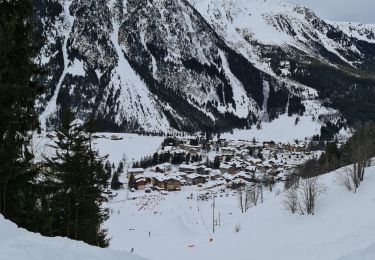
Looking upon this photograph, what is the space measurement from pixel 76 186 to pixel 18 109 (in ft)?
36.6

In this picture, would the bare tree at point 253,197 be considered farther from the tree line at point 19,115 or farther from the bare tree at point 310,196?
the tree line at point 19,115

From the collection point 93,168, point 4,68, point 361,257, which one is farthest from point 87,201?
point 361,257

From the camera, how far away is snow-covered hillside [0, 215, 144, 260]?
1139 cm

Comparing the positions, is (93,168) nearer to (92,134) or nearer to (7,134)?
(92,134)

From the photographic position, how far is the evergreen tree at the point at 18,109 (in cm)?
1800

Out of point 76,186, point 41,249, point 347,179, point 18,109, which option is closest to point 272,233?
point 347,179

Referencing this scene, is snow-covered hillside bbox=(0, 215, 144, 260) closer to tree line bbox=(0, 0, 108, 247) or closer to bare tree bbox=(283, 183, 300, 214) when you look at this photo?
tree line bbox=(0, 0, 108, 247)

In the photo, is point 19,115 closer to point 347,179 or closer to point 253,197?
point 347,179

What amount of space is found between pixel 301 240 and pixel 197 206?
6991 cm

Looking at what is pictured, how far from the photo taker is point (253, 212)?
75062 millimetres

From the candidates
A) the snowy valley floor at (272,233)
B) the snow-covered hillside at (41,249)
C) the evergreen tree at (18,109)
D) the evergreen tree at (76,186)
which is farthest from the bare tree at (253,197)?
the snow-covered hillside at (41,249)

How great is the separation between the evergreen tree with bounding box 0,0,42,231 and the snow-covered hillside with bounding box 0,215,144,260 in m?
4.93

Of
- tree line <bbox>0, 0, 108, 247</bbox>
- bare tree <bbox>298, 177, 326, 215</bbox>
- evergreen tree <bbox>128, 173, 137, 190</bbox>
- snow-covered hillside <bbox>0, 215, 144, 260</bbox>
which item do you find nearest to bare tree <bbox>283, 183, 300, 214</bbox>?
bare tree <bbox>298, 177, 326, 215</bbox>

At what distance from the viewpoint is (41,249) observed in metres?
12.2
